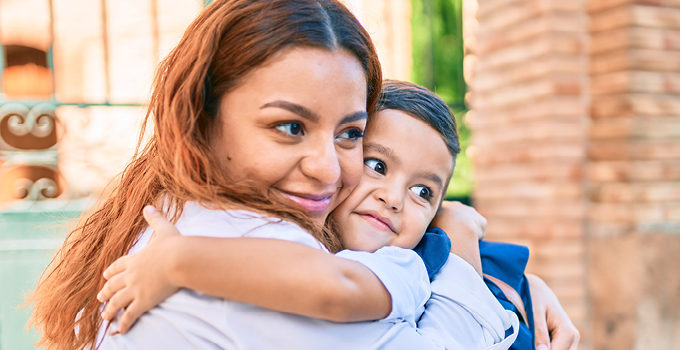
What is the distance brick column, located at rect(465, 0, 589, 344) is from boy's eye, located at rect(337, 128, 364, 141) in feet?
8.73

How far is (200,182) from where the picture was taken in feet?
4.38

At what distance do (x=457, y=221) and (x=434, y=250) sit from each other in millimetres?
222

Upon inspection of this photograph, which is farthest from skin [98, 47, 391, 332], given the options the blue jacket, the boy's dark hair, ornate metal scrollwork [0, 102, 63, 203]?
ornate metal scrollwork [0, 102, 63, 203]

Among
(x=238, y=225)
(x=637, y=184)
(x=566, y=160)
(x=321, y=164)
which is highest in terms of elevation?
(x=321, y=164)

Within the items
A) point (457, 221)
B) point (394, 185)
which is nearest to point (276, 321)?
point (394, 185)

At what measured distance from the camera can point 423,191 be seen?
1.73 m

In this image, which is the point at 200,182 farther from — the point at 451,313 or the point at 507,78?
the point at 507,78

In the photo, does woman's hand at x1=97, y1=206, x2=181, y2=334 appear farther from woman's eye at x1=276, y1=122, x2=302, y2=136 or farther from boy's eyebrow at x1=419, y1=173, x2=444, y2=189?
boy's eyebrow at x1=419, y1=173, x2=444, y2=189

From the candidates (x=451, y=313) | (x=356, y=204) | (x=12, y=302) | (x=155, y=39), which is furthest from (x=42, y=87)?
(x=451, y=313)

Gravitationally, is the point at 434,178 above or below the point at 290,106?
below

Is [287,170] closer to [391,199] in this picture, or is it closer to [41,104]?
[391,199]

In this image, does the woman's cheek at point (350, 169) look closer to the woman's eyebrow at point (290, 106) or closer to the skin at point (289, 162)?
the skin at point (289, 162)

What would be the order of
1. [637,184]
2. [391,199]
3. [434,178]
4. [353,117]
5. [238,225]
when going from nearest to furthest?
[238,225], [353,117], [391,199], [434,178], [637,184]

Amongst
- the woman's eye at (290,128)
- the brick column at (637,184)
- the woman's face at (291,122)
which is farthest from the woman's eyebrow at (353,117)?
the brick column at (637,184)
